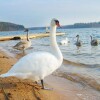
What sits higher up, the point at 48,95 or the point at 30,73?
the point at 30,73

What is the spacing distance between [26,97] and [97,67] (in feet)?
27.3

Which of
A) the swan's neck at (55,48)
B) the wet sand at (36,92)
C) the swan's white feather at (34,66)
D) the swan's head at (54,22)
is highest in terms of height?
the swan's head at (54,22)

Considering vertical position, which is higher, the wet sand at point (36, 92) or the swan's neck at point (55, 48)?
the swan's neck at point (55, 48)

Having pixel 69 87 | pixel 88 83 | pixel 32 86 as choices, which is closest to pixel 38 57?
pixel 32 86

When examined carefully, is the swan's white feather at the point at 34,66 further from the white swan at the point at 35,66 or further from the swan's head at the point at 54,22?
the swan's head at the point at 54,22

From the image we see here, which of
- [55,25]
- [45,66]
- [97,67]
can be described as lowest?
[97,67]

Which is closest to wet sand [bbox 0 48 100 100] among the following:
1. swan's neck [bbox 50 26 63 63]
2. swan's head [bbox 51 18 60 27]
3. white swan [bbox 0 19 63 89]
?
white swan [bbox 0 19 63 89]

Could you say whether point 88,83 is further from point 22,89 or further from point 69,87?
point 22,89

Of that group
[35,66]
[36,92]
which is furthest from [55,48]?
[36,92]

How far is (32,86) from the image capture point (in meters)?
7.35

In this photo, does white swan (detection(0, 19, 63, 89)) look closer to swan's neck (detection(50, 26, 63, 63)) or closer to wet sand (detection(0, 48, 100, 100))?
swan's neck (detection(50, 26, 63, 63))

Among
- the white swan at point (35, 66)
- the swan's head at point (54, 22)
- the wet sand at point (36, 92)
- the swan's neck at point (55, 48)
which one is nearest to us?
the wet sand at point (36, 92)

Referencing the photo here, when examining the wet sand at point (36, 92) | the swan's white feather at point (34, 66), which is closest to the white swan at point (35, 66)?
the swan's white feather at point (34, 66)

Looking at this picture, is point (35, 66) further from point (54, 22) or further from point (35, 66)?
point (54, 22)
